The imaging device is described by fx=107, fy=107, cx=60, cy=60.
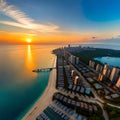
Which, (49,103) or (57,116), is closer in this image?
(57,116)

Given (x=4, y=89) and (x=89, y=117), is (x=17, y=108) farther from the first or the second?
(x=89, y=117)

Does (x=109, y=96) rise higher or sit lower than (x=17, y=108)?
higher

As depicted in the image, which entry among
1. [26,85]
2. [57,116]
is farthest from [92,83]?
[26,85]

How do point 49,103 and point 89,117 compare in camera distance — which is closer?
point 89,117

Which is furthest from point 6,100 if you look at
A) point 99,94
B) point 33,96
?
point 99,94

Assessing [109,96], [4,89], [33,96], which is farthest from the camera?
[4,89]

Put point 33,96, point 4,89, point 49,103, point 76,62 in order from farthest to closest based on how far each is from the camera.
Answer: point 76,62 → point 4,89 → point 33,96 → point 49,103

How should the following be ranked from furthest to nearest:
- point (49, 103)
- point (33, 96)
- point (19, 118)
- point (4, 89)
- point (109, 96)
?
point (4, 89)
point (33, 96)
point (109, 96)
point (49, 103)
point (19, 118)

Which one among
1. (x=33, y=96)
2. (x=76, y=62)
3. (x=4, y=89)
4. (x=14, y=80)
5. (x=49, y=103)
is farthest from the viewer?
(x=76, y=62)

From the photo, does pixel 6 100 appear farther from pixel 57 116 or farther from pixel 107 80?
pixel 107 80
